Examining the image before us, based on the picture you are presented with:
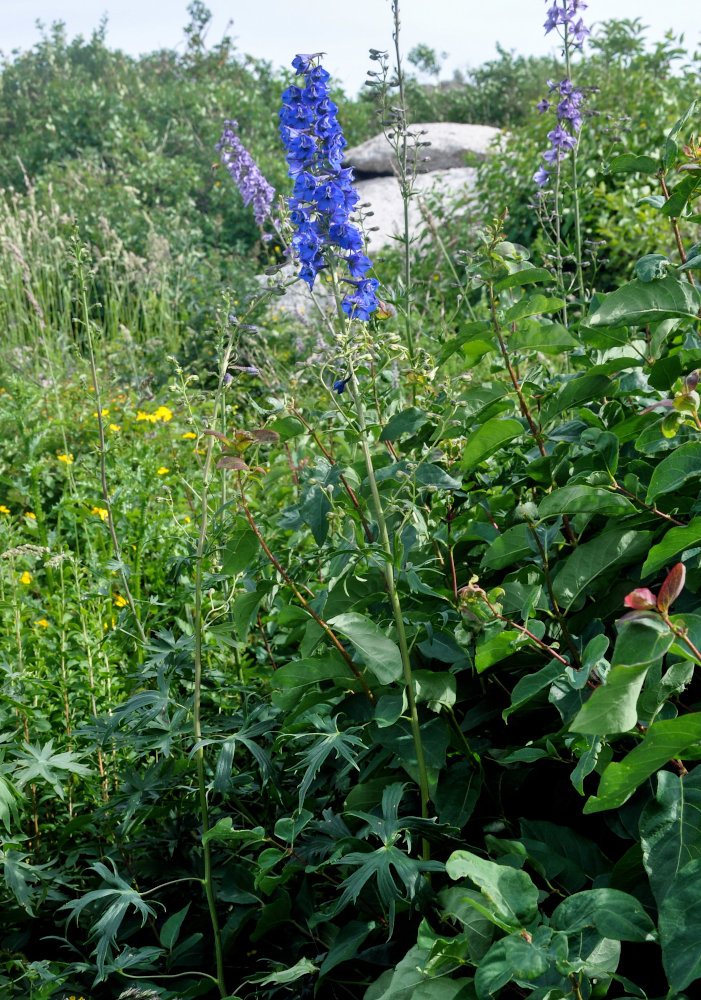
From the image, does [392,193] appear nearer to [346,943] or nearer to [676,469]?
[676,469]

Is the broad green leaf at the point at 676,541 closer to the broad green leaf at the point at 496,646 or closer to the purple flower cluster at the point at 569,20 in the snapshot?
the broad green leaf at the point at 496,646

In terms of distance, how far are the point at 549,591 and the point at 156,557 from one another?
2.04 metres

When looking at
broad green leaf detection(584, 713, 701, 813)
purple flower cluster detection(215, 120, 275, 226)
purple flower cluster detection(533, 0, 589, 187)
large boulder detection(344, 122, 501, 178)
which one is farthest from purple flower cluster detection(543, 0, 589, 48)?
large boulder detection(344, 122, 501, 178)

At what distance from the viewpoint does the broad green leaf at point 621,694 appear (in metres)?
0.91

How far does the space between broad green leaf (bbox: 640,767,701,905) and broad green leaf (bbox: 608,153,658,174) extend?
39.0 inches

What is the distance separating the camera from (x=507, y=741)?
1737mm

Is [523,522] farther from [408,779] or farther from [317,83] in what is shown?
[317,83]

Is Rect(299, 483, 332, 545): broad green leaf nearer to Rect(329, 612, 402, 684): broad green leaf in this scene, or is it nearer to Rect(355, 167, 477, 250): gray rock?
Rect(329, 612, 402, 684): broad green leaf

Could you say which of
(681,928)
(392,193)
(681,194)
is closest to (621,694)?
(681,928)

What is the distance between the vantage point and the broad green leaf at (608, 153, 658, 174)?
4.94 ft

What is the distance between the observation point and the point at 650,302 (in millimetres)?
1383

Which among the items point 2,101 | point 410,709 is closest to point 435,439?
point 410,709

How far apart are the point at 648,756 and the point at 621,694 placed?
0.15 meters

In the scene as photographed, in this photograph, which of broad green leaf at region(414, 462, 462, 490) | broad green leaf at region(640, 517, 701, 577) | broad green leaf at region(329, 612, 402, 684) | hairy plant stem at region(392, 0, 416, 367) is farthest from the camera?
hairy plant stem at region(392, 0, 416, 367)
